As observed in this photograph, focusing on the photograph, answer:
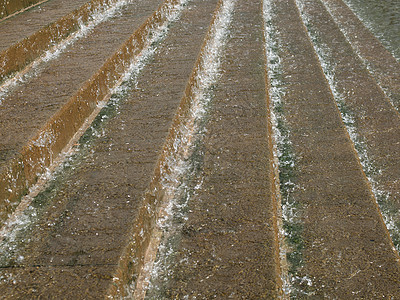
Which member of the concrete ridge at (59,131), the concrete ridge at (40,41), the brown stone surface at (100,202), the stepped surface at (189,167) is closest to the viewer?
the brown stone surface at (100,202)

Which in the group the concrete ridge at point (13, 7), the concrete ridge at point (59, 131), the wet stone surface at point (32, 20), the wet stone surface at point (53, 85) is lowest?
the concrete ridge at point (59, 131)

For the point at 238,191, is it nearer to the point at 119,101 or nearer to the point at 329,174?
the point at 329,174

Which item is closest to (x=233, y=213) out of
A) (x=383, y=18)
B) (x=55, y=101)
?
(x=55, y=101)

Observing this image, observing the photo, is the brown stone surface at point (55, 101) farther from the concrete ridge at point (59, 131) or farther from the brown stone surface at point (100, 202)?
the brown stone surface at point (100, 202)

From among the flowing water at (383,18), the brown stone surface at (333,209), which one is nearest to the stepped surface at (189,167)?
the brown stone surface at (333,209)

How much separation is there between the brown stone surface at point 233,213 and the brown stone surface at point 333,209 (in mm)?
213

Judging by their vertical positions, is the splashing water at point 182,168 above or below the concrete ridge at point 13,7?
below

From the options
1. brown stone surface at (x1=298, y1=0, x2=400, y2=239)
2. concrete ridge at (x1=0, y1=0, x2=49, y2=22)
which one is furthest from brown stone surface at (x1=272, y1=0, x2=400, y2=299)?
concrete ridge at (x1=0, y1=0, x2=49, y2=22)

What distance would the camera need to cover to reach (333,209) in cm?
218

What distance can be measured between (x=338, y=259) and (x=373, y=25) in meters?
4.15

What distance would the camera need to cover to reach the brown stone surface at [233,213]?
65.4 inches

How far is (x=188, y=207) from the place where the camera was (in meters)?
2.08

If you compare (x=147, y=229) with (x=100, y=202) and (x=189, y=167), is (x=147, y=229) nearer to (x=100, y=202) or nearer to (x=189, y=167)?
(x=100, y=202)

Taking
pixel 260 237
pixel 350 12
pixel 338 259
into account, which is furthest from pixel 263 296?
pixel 350 12
